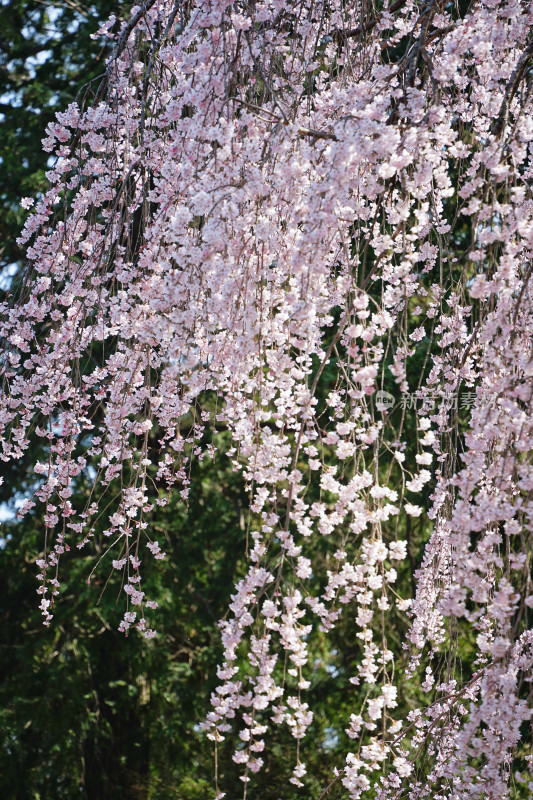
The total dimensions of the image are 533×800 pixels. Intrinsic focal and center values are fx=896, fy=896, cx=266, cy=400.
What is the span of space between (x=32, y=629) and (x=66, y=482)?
4.20m

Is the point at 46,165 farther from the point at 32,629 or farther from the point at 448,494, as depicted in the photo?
the point at 448,494

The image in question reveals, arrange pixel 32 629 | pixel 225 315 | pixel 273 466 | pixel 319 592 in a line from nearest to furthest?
pixel 273 466 → pixel 225 315 → pixel 319 592 → pixel 32 629

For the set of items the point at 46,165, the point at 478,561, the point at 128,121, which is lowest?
the point at 478,561

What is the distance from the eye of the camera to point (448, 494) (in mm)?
1957

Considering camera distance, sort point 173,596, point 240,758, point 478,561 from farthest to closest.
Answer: point 173,596 < point 240,758 < point 478,561

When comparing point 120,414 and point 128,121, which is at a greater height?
point 128,121

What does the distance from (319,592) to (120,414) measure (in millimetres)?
3235

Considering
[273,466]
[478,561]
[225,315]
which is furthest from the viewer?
[225,315]

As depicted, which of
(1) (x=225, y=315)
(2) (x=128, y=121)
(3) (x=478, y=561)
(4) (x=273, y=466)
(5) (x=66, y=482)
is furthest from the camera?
(5) (x=66, y=482)

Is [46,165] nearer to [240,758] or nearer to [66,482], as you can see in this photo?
[66,482]

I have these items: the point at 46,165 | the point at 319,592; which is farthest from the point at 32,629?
the point at 46,165

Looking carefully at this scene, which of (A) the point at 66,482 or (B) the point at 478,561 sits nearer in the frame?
(B) the point at 478,561

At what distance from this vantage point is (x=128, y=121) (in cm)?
210

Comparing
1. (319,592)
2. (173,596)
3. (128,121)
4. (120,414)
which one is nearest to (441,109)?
(128,121)
